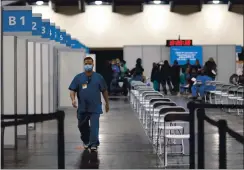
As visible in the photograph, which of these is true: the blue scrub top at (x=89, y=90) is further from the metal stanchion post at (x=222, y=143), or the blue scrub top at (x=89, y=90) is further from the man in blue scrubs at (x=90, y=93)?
the metal stanchion post at (x=222, y=143)

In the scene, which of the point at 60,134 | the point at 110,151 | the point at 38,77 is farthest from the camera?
the point at 38,77

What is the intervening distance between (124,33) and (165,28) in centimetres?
262

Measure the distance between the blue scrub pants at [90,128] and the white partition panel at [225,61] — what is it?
2444cm

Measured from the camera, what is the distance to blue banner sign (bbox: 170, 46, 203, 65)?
1302 inches

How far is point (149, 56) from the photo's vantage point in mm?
33938

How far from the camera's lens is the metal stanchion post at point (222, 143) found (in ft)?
17.9

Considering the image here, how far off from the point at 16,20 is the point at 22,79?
140 centimetres

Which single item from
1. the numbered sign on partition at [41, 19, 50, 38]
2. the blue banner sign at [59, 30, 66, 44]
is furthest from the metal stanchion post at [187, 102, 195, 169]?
the blue banner sign at [59, 30, 66, 44]

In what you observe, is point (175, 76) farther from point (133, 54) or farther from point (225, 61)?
point (225, 61)

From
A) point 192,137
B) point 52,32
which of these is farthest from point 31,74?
point 192,137

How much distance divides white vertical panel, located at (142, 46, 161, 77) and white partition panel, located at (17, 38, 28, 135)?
73.5 ft

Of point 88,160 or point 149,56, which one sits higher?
point 149,56

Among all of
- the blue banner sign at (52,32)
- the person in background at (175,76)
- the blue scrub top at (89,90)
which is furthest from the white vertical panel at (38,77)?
the person in background at (175,76)

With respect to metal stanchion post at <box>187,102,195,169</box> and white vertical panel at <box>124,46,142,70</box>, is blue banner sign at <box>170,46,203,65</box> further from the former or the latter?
metal stanchion post at <box>187,102,195,169</box>
